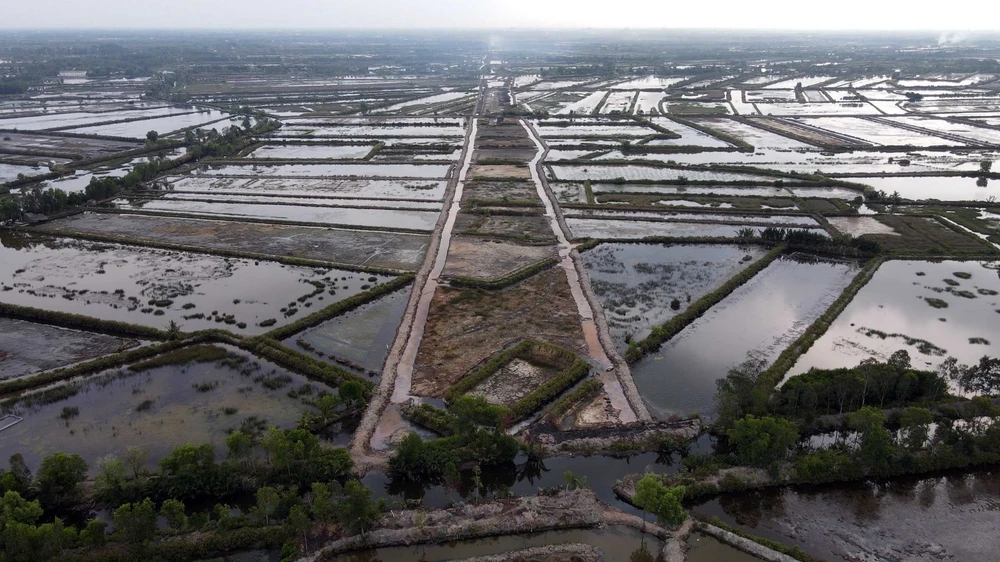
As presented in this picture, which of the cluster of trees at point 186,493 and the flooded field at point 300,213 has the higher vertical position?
the flooded field at point 300,213

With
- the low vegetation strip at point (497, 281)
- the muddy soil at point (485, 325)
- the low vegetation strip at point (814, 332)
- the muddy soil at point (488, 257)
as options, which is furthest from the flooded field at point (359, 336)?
the low vegetation strip at point (814, 332)

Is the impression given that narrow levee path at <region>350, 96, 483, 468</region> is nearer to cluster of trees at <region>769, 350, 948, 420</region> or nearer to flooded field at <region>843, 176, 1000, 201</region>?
cluster of trees at <region>769, 350, 948, 420</region>

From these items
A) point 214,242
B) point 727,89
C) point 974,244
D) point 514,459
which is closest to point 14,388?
point 214,242

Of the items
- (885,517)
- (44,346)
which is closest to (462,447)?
(885,517)

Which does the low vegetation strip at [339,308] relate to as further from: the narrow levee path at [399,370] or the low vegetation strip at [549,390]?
the low vegetation strip at [549,390]

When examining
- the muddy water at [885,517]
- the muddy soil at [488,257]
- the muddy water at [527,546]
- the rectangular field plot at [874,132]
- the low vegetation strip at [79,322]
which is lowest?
the muddy water at [527,546]

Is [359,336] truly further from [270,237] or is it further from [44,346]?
[270,237]

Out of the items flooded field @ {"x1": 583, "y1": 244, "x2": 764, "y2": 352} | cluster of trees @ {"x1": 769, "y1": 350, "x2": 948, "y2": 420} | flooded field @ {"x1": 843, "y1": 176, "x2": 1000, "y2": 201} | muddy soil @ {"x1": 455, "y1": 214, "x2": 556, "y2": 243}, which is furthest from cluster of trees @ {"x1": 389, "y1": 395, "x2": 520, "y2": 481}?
flooded field @ {"x1": 843, "y1": 176, "x2": 1000, "y2": 201}

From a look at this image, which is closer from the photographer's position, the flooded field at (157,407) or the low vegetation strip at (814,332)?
the flooded field at (157,407)
